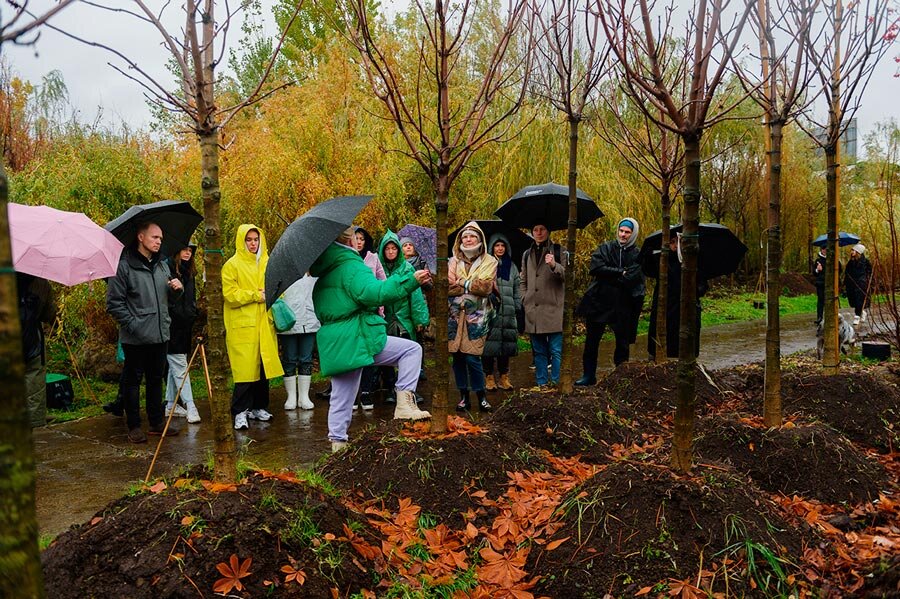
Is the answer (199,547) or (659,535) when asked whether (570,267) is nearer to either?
(659,535)

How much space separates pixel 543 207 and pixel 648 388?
8.05 ft

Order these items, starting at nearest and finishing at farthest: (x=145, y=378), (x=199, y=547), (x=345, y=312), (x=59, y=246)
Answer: (x=199, y=547) < (x=345, y=312) < (x=59, y=246) < (x=145, y=378)

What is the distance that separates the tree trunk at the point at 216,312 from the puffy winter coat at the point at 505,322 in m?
4.56

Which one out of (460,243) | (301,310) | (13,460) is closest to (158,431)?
(301,310)

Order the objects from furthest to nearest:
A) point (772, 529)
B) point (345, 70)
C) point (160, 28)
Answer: point (345, 70) → point (772, 529) → point (160, 28)

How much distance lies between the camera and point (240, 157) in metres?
10.8

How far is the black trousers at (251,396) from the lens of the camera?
6.94 meters

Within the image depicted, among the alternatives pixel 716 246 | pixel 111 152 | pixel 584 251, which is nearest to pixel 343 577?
pixel 716 246

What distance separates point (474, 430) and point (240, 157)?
23.5 ft

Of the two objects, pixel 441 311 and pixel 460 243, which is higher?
pixel 460 243

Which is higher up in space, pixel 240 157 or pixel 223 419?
pixel 240 157

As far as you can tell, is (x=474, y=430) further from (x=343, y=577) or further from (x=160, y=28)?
(x=160, y=28)

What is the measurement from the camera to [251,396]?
23.5 ft

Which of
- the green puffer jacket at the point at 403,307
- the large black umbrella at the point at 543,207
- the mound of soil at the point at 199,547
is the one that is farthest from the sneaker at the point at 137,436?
the large black umbrella at the point at 543,207
